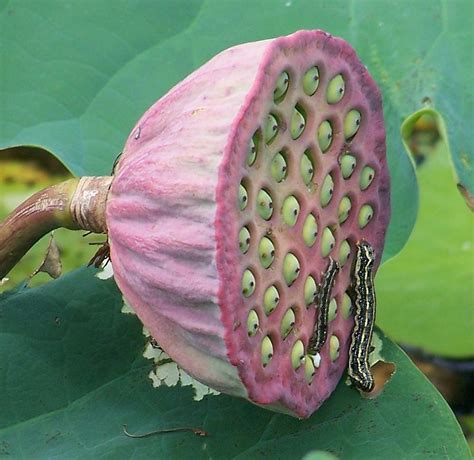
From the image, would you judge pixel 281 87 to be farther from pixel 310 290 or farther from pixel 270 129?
pixel 310 290

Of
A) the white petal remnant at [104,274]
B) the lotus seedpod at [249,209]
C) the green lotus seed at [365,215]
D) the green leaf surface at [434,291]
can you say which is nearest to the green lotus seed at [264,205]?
the lotus seedpod at [249,209]

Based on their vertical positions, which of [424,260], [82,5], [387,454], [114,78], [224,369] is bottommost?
[424,260]

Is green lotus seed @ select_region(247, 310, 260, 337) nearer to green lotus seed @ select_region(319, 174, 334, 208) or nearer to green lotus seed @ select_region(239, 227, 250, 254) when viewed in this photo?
green lotus seed @ select_region(239, 227, 250, 254)

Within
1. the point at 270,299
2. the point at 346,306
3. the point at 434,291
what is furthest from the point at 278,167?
the point at 434,291

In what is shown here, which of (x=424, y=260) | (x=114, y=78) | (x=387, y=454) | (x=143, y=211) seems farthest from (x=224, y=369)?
(x=424, y=260)

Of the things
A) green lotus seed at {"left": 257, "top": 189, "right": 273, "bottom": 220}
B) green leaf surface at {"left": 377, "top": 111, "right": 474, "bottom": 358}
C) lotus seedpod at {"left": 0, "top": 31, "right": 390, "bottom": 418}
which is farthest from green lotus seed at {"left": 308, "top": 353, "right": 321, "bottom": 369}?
green leaf surface at {"left": 377, "top": 111, "right": 474, "bottom": 358}

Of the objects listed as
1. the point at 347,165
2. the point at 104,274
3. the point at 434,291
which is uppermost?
the point at 347,165

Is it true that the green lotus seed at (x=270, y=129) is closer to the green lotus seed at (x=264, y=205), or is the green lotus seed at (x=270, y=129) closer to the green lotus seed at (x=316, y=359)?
the green lotus seed at (x=264, y=205)

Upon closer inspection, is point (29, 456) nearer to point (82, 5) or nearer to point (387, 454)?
point (387, 454)
